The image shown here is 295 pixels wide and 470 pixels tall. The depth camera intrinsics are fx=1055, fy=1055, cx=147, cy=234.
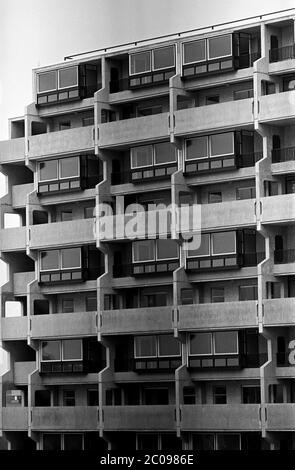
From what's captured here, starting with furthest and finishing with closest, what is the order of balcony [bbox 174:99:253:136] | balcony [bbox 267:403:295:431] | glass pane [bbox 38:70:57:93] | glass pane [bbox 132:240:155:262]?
glass pane [bbox 38:70:57:93], glass pane [bbox 132:240:155:262], balcony [bbox 174:99:253:136], balcony [bbox 267:403:295:431]

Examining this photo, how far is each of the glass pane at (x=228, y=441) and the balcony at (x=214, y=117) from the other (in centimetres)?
77

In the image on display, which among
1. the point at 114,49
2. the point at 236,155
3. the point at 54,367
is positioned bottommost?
the point at 54,367

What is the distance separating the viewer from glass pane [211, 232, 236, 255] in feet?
8.64

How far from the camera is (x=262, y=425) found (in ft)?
8.41

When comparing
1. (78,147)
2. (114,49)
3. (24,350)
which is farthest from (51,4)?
(24,350)

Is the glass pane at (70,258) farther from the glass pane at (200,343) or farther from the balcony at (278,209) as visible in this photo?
the balcony at (278,209)

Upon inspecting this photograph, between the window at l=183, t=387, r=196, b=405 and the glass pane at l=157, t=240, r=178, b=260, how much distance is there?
0.34 metres

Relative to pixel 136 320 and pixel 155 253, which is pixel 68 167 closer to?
pixel 155 253

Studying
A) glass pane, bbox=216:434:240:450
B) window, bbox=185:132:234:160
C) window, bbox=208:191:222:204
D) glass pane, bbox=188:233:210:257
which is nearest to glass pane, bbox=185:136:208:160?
window, bbox=185:132:234:160

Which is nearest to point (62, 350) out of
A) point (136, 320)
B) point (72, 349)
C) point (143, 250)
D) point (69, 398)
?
point (72, 349)

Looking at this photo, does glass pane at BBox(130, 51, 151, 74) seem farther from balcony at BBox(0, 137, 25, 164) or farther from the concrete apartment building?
balcony at BBox(0, 137, 25, 164)
